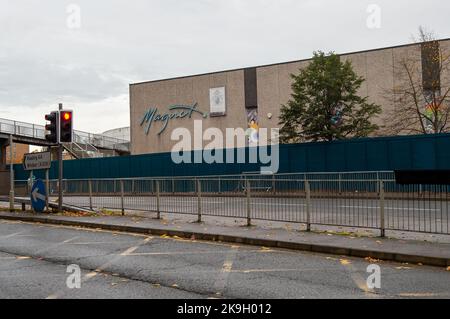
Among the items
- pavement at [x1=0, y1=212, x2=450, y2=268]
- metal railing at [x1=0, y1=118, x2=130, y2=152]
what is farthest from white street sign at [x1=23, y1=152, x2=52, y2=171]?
metal railing at [x1=0, y1=118, x2=130, y2=152]

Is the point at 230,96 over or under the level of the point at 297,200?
over

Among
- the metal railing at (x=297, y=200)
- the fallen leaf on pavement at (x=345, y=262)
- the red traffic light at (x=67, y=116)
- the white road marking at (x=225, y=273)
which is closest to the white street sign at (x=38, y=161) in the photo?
the red traffic light at (x=67, y=116)

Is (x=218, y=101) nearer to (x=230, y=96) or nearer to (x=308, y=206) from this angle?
(x=230, y=96)

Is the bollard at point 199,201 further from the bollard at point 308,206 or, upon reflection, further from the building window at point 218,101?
the building window at point 218,101

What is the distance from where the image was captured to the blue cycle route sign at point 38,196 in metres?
17.7

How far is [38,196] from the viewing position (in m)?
17.8

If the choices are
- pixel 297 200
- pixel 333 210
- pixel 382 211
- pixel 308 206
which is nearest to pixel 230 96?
pixel 297 200

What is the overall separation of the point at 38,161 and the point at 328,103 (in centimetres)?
1752

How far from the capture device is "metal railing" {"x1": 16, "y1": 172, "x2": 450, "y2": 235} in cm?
1103

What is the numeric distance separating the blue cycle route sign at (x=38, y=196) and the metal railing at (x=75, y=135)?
2306 cm

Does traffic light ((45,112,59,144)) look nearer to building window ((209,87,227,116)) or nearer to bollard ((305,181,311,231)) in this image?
bollard ((305,181,311,231))

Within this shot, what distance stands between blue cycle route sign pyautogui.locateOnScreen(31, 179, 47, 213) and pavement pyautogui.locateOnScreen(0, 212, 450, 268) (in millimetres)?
1889

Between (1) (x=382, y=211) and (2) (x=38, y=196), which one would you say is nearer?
(1) (x=382, y=211)
